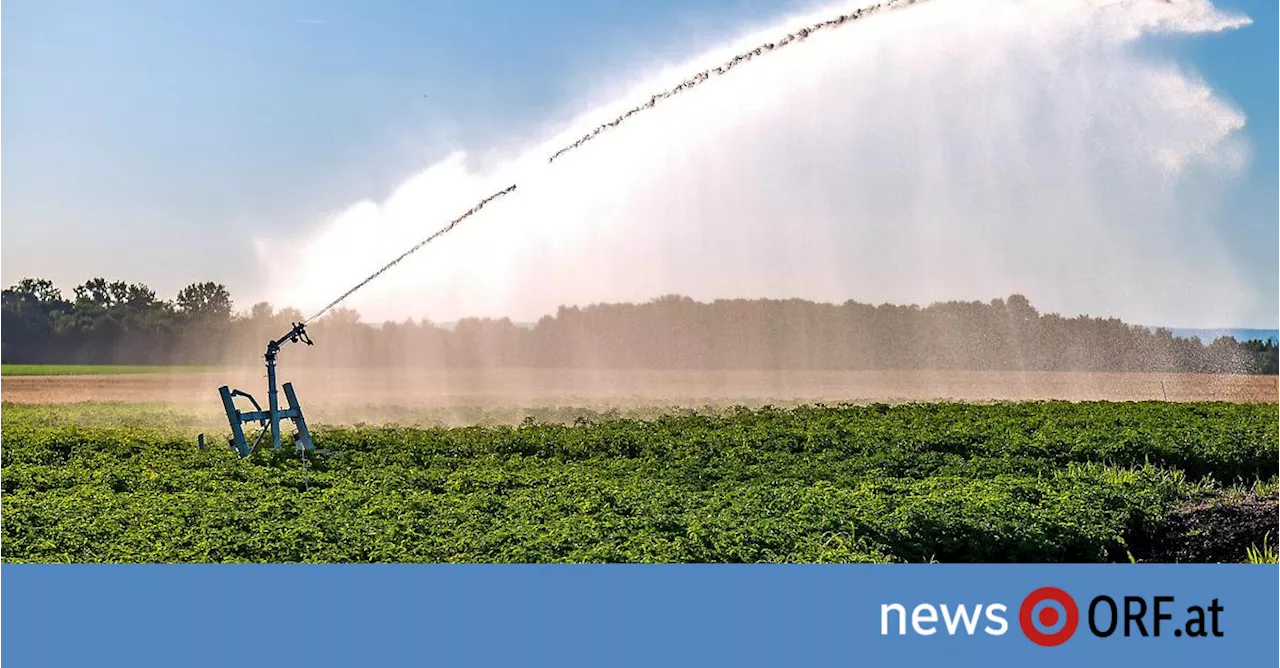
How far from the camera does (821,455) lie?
42.5 ft

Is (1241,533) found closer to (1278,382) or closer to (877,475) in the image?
(877,475)

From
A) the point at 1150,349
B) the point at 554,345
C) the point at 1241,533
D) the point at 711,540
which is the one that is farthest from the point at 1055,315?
the point at 711,540

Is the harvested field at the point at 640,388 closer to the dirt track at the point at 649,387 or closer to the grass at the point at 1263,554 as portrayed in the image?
the dirt track at the point at 649,387

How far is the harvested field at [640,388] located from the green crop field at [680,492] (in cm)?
642

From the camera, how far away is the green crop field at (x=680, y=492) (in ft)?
25.9

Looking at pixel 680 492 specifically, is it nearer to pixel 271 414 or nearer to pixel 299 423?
pixel 299 423

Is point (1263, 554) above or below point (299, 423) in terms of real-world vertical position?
below

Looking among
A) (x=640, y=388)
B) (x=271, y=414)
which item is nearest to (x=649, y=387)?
(x=640, y=388)

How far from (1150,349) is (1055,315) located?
265 centimetres

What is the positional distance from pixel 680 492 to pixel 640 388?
Result: 14.4 meters

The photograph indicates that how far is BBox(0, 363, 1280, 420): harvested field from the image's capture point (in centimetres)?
2312

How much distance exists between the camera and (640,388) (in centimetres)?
2453

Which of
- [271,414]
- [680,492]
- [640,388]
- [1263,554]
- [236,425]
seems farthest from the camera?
[640,388]

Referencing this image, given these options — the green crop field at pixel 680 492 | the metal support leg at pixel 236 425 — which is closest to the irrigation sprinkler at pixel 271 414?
the metal support leg at pixel 236 425
